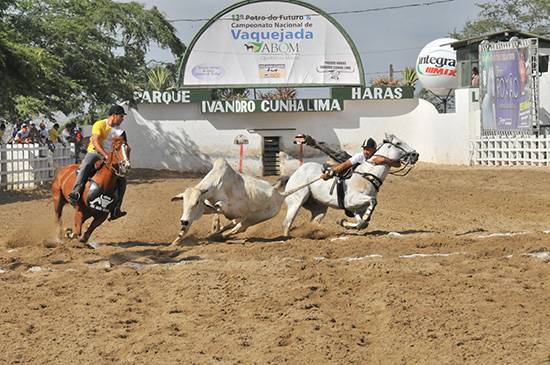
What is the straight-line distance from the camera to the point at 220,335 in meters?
8.41

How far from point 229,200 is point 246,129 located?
24.8 m

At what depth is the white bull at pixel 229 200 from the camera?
1371 centimetres

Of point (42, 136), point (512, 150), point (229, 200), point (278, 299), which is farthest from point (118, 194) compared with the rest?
point (512, 150)

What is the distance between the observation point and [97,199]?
13.6 m

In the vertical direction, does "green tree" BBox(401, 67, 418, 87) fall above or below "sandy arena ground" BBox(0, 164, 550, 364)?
above

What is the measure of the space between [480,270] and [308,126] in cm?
2836

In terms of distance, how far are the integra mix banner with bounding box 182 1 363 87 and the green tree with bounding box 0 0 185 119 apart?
337 centimetres

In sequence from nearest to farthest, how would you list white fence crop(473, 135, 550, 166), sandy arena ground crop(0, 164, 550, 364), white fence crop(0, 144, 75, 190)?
sandy arena ground crop(0, 164, 550, 364), white fence crop(0, 144, 75, 190), white fence crop(473, 135, 550, 166)

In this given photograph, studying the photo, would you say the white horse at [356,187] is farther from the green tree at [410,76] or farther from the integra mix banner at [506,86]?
the green tree at [410,76]

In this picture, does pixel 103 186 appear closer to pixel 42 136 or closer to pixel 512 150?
pixel 42 136

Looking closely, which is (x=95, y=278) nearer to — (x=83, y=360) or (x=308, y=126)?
(x=83, y=360)

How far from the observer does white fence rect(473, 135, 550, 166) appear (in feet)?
104

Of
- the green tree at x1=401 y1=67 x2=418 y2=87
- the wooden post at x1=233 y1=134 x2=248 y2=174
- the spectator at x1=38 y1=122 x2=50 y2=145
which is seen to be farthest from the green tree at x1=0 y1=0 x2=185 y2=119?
the green tree at x1=401 y1=67 x2=418 y2=87

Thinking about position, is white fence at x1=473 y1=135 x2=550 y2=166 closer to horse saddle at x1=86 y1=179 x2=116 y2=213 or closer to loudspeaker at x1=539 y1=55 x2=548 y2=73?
loudspeaker at x1=539 y1=55 x2=548 y2=73
